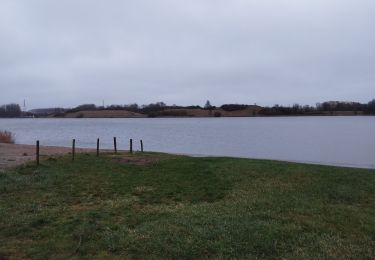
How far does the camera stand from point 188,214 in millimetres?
7953

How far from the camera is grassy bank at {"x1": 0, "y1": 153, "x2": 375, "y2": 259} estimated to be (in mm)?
5996

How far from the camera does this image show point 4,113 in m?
196

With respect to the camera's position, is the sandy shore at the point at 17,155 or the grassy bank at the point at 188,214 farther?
the sandy shore at the point at 17,155

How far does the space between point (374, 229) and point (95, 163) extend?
1255cm

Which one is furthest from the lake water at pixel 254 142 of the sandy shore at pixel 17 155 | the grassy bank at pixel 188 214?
the grassy bank at pixel 188 214

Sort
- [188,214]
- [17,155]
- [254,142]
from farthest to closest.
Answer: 1. [254,142]
2. [17,155]
3. [188,214]

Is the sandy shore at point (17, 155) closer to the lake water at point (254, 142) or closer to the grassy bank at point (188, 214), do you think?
the grassy bank at point (188, 214)

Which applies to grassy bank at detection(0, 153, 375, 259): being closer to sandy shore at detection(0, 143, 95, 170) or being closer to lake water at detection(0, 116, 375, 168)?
sandy shore at detection(0, 143, 95, 170)

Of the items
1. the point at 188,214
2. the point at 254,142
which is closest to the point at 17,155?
the point at 188,214

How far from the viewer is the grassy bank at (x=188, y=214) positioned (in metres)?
6.00

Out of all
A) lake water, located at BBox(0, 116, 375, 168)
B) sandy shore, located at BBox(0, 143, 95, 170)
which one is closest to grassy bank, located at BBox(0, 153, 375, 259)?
sandy shore, located at BBox(0, 143, 95, 170)

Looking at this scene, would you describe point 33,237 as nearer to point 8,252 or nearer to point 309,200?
point 8,252

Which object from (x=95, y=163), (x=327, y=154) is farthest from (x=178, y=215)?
(x=327, y=154)

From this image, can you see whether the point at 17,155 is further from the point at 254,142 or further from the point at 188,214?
the point at 254,142
